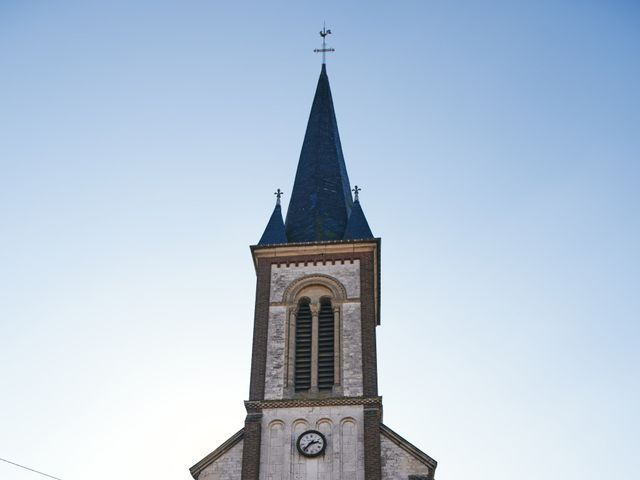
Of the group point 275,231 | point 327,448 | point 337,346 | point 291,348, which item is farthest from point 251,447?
point 275,231

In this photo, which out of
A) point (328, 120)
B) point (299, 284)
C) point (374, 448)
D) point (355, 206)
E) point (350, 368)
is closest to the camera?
point (374, 448)

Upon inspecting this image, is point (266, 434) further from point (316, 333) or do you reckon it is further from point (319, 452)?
point (316, 333)

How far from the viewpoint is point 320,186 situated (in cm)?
3180

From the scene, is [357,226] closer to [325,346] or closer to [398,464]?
[325,346]

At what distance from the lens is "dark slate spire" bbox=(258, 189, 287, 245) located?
2894 cm

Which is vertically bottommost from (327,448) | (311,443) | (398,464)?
(398,464)

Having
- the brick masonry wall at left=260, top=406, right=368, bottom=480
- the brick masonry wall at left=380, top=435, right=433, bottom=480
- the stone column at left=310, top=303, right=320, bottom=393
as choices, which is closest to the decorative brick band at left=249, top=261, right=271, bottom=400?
the brick masonry wall at left=260, top=406, right=368, bottom=480

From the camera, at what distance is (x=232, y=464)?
23875 millimetres

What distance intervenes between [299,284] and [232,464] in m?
6.25

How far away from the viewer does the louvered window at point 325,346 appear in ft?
84.0

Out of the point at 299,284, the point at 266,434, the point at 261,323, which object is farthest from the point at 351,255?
the point at 266,434

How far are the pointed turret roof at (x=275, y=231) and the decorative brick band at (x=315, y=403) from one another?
19.2ft

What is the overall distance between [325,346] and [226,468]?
15.4 ft

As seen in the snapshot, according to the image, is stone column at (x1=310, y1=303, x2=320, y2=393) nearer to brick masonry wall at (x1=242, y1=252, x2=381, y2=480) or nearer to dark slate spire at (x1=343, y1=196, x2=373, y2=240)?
brick masonry wall at (x1=242, y1=252, x2=381, y2=480)
